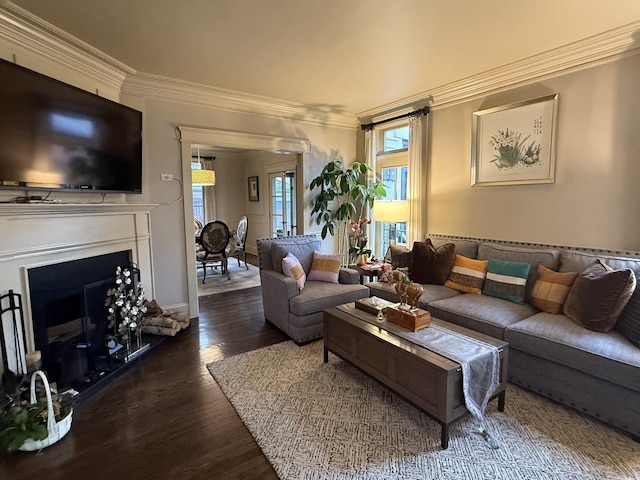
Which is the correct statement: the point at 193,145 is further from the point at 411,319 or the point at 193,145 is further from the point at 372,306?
the point at 411,319

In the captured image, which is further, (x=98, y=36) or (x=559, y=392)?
(x=98, y=36)

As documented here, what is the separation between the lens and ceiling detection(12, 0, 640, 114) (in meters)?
2.32

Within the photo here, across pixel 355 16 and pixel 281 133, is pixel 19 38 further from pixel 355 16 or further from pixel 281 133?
pixel 281 133

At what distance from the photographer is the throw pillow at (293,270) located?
3545 mm

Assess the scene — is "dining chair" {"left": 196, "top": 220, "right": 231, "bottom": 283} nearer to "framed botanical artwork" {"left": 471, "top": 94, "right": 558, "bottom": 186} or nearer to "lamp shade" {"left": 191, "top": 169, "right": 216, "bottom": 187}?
"lamp shade" {"left": 191, "top": 169, "right": 216, "bottom": 187}

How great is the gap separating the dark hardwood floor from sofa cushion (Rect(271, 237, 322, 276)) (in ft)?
3.58

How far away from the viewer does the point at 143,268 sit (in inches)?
144

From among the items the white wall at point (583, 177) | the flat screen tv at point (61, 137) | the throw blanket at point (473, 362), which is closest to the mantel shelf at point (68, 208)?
the flat screen tv at point (61, 137)

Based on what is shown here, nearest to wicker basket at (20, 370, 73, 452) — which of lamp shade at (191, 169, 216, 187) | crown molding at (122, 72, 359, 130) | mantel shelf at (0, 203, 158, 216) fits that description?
mantel shelf at (0, 203, 158, 216)

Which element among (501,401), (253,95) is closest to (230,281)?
→ (253,95)

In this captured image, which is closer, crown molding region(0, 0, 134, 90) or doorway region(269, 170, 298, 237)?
crown molding region(0, 0, 134, 90)

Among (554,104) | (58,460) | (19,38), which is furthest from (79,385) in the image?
(554,104)

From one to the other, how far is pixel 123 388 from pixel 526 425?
2.82 metres

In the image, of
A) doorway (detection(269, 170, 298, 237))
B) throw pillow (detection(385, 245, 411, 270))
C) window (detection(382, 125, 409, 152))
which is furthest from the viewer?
doorway (detection(269, 170, 298, 237))
